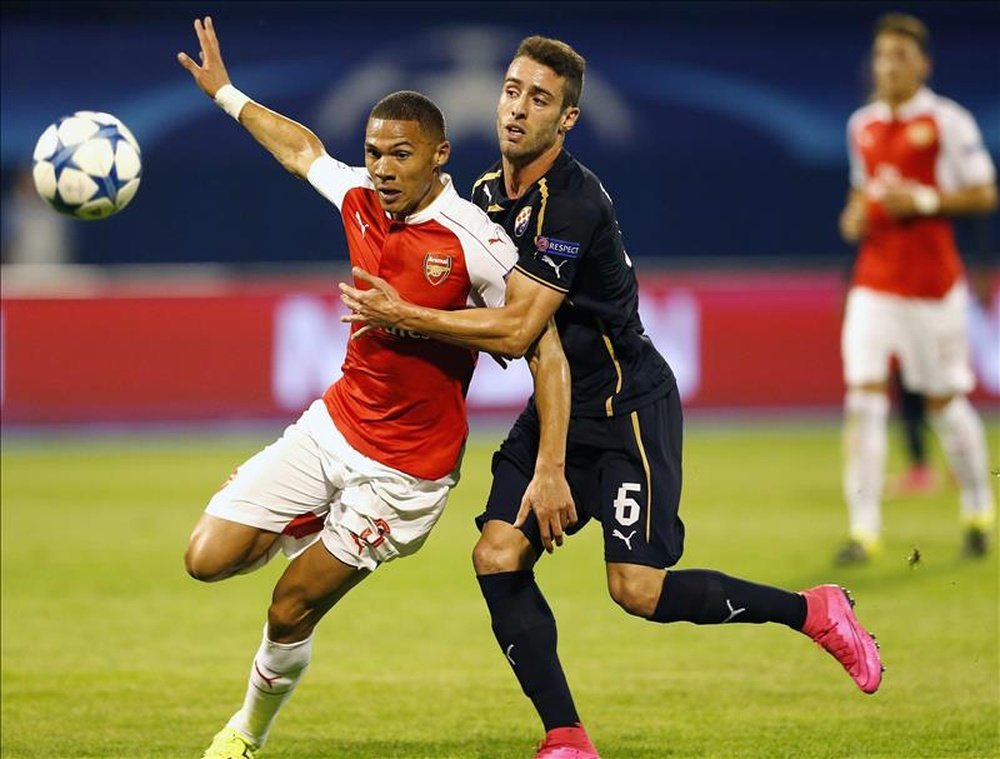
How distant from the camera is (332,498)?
587 centimetres

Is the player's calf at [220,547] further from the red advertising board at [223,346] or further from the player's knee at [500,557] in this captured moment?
the red advertising board at [223,346]

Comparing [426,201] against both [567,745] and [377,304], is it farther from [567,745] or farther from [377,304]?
[567,745]

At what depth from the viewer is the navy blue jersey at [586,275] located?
558 centimetres

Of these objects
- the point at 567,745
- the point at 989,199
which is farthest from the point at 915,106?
the point at 567,745

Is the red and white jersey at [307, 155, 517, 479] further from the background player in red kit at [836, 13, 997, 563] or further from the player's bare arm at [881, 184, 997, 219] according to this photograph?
the player's bare arm at [881, 184, 997, 219]

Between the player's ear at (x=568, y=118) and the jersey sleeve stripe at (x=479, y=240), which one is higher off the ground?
the player's ear at (x=568, y=118)

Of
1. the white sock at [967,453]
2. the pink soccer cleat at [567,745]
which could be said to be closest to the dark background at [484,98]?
the white sock at [967,453]

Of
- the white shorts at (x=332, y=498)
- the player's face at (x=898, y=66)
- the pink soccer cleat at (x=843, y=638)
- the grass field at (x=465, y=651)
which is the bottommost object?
the grass field at (x=465, y=651)

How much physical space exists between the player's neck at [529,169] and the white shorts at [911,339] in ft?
15.3

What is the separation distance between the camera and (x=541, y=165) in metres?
5.72

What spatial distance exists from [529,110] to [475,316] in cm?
71

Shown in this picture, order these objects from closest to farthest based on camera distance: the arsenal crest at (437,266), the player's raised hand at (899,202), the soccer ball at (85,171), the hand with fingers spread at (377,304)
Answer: the hand with fingers spread at (377,304) < the arsenal crest at (437,266) < the soccer ball at (85,171) < the player's raised hand at (899,202)

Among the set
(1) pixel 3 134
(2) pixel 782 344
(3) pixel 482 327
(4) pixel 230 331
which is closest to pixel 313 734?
(3) pixel 482 327

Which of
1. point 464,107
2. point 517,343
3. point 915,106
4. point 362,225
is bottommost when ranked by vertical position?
point 517,343
